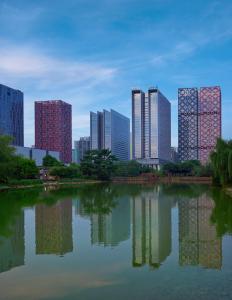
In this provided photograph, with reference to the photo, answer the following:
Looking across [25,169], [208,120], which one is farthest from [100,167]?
[208,120]

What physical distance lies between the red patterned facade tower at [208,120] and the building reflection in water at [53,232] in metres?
77.3

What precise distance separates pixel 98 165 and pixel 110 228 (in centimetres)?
5064

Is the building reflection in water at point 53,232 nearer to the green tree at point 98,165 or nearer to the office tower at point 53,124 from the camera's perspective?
the green tree at point 98,165

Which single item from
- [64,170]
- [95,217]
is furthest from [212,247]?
[64,170]

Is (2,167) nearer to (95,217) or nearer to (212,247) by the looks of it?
(95,217)

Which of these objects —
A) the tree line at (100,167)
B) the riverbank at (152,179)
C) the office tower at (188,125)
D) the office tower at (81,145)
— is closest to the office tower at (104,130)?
the office tower at (188,125)

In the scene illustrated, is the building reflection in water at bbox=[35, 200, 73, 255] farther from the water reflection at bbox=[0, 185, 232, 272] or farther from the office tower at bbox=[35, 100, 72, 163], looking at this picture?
the office tower at bbox=[35, 100, 72, 163]

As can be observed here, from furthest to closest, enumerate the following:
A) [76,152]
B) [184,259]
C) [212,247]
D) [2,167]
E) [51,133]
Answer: [76,152] < [51,133] < [2,167] < [212,247] < [184,259]

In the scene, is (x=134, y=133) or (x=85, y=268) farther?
(x=134, y=133)

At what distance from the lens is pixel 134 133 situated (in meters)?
93.8

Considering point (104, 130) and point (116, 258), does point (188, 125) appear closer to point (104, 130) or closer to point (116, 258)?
point (104, 130)

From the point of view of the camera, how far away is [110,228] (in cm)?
1272

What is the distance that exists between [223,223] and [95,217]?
5.32m

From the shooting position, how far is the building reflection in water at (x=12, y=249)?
8.06 meters
